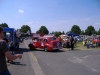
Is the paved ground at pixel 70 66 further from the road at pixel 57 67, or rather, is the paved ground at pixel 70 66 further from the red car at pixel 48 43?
the red car at pixel 48 43

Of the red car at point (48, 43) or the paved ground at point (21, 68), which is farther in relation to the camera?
the red car at point (48, 43)

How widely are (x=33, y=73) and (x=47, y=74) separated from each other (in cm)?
72

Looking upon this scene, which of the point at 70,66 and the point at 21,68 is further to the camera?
the point at 70,66

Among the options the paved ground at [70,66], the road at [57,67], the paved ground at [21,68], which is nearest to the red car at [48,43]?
the paved ground at [70,66]

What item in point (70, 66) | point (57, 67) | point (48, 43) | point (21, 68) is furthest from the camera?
point (48, 43)

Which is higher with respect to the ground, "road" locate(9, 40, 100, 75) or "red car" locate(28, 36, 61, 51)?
"red car" locate(28, 36, 61, 51)

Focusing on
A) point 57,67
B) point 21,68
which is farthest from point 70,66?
point 21,68

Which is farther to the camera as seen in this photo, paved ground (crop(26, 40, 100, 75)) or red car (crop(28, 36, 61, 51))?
red car (crop(28, 36, 61, 51))

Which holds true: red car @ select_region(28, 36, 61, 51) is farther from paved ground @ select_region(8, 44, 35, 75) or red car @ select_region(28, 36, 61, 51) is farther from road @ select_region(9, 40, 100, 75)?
paved ground @ select_region(8, 44, 35, 75)

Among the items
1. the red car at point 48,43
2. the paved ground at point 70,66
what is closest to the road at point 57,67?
the paved ground at point 70,66

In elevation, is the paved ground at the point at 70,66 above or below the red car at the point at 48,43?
below

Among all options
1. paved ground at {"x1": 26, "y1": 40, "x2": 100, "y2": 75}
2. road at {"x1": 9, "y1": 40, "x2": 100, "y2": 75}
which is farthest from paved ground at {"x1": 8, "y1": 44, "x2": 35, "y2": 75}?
paved ground at {"x1": 26, "y1": 40, "x2": 100, "y2": 75}

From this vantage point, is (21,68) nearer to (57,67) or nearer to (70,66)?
(57,67)

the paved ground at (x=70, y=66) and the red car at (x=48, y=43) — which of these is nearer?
the paved ground at (x=70, y=66)
